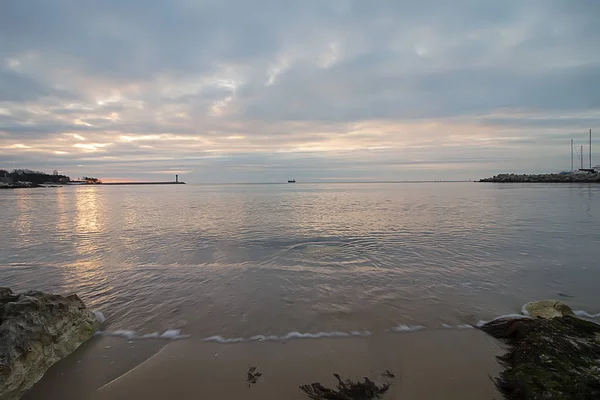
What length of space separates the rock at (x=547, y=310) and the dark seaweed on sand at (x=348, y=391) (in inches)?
142

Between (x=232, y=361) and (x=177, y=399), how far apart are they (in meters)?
0.88

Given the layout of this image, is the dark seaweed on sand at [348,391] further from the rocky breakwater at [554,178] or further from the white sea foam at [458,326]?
the rocky breakwater at [554,178]

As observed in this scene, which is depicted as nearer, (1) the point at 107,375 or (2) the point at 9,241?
(1) the point at 107,375

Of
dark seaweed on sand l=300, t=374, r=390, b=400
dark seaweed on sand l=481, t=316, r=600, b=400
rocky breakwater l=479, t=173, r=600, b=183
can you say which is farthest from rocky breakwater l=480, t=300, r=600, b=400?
rocky breakwater l=479, t=173, r=600, b=183

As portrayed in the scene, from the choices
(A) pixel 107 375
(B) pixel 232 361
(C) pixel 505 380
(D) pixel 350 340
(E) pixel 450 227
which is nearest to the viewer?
(C) pixel 505 380

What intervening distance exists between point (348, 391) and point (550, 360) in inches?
100

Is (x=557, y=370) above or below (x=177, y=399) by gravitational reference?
above

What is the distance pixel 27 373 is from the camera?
3576mm

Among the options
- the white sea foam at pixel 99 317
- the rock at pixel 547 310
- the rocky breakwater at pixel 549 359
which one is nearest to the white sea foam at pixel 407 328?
the rocky breakwater at pixel 549 359

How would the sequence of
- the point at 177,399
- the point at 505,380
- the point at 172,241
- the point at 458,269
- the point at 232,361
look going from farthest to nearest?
the point at 172,241
the point at 458,269
the point at 232,361
the point at 505,380
the point at 177,399

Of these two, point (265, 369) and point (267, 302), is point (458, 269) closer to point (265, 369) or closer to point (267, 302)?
point (267, 302)

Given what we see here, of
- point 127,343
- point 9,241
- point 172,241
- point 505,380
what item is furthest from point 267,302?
point 9,241

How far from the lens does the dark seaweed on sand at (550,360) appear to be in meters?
3.17

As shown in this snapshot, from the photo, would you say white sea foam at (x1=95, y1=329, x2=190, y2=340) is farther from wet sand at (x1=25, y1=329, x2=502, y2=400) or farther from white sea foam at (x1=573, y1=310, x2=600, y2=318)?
white sea foam at (x1=573, y1=310, x2=600, y2=318)
